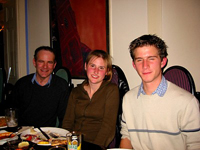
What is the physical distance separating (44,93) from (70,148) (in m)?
1.18

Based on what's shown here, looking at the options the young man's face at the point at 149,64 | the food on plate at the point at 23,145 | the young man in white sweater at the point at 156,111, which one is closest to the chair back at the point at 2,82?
the food on plate at the point at 23,145

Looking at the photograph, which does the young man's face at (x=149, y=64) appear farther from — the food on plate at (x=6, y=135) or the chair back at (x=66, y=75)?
the chair back at (x=66, y=75)

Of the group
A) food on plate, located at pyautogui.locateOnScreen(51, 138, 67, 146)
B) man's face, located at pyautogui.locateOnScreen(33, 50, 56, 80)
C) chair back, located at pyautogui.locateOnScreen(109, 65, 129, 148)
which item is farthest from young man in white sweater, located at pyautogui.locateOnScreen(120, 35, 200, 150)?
man's face, located at pyautogui.locateOnScreen(33, 50, 56, 80)

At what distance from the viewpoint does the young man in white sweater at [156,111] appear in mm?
1043

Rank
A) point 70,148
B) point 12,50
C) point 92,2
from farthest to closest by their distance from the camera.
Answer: point 12,50 < point 92,2 < point 70,148

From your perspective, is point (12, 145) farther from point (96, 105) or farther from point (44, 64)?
point (44, 64)

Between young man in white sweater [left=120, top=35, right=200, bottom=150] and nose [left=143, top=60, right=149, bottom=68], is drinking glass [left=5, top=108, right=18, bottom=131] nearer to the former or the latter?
young man in white sweater [left=120, top=35, right=200, bottom=150]

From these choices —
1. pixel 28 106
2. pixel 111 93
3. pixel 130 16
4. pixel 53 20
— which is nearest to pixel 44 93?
pixel 28 106

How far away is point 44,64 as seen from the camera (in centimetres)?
204

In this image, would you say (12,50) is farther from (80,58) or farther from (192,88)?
(192,88)

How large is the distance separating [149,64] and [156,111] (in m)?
0.34

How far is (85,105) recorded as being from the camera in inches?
64.5

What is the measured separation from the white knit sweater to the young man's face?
0.12 m

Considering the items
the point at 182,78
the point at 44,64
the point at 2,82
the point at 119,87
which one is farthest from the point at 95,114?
the point at 2,82
